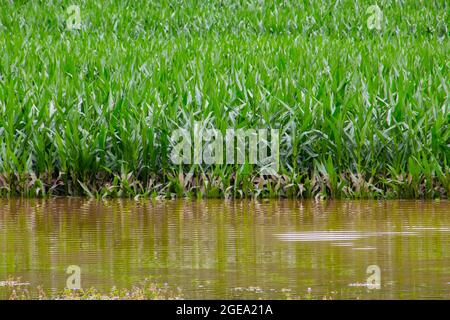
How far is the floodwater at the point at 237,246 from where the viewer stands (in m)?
6.13

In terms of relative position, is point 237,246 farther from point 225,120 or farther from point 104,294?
point 225,120

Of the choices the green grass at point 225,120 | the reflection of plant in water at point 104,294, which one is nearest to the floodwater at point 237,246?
the reflection of plant in water at point 104,294

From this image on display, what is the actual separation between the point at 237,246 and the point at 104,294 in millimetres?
1575

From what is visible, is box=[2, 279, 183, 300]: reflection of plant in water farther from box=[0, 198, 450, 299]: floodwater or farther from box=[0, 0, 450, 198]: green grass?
box=[0, 0, 450, 198]: green grass

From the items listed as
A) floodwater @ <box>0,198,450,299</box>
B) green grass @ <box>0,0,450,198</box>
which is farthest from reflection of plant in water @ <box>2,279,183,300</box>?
green grass @ <box>0,0,450,198</box>

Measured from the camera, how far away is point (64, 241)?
7.49m

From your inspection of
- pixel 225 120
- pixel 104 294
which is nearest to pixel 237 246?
pixel 104 294

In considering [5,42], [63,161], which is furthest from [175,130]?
[5,42]

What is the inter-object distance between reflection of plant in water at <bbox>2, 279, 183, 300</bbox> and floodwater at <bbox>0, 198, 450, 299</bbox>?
0.24 feet

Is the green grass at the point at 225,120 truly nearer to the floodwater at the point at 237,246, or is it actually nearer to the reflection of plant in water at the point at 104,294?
the floodwater at the point at 237,246

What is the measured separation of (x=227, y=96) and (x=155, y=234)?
321 cm

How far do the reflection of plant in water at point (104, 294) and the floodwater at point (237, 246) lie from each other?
0.24ft

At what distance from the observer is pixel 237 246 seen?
727 cm

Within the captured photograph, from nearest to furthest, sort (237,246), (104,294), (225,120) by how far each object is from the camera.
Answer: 1. (104,294)
2. (237,246)
3. (225,120)
